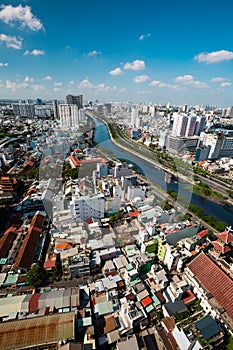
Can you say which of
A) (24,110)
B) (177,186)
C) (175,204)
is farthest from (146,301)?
(24,110)

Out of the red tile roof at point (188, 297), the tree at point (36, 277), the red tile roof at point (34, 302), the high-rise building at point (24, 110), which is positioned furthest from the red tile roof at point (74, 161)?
the high-rise building at point (24, 110)

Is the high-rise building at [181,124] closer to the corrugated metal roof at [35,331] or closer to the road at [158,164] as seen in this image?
the road at [158,164]

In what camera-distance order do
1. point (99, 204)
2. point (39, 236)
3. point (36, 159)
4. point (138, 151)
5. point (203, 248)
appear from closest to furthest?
point (203, 248), point (39, 236), point (99, 204), point (36, 159), point (138, 151)

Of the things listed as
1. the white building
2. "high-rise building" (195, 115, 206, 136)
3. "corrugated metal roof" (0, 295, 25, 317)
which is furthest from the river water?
"high-rise building" (195, 115, 206, 136)

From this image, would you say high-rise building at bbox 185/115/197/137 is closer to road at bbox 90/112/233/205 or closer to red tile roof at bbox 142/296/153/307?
road at bbox 90/112/233/205

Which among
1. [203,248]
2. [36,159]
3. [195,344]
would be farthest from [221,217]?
[36,159]

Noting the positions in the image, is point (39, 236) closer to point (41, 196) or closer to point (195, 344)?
point (41, 196)

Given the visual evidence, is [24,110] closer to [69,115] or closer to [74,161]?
[69,115]

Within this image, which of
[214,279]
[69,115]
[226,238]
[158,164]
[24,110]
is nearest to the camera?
[214,279]
